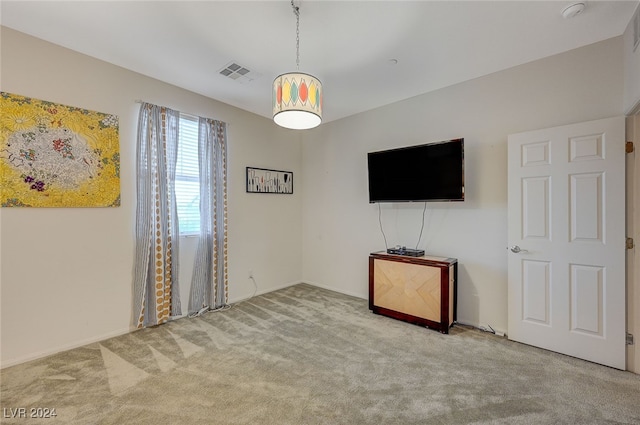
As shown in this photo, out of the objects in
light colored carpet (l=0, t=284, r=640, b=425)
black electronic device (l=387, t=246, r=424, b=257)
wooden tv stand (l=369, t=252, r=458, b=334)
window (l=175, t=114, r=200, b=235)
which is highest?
window (l=175, t=114, r=200, b=235)

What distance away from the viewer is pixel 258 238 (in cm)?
422

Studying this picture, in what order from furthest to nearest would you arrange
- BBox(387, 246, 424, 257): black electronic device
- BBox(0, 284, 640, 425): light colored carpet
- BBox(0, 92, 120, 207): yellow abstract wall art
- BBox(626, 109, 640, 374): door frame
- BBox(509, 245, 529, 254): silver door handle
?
BBox(387, 246, 424, 257): black electronic device → BBox(509, 245, 529, 254): silver door handle → BBox(0, 92, 120, 207): yellow abstract wall art → BBox(626, 109, 640, 374): door frame → BBox(0, 284, 640, 425): light colored carpet

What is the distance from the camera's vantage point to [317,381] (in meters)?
2.08

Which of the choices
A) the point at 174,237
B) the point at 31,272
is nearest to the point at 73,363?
the point at 31,272

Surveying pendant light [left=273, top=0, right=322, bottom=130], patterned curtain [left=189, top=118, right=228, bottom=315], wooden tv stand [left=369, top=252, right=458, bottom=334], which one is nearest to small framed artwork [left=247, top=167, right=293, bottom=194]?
patterned curtain [left=189, top=118, right=228, bottom=315]

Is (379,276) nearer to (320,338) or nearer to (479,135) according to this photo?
(320,338)

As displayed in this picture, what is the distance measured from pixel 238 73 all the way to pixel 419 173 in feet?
7.73

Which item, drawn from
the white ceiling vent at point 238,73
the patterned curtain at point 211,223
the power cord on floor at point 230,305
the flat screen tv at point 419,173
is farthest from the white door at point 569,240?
the patterned curtain at point 211,223

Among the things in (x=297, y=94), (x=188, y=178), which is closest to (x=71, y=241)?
(x=188, y=178)

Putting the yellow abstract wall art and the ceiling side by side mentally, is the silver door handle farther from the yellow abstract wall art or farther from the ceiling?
the yellow abstract wall art

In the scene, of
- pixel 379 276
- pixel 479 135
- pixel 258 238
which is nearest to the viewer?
pixel 479 135

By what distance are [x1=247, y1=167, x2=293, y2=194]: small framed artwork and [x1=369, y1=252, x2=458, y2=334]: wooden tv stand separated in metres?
1.98

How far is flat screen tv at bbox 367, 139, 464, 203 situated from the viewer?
2912 mm

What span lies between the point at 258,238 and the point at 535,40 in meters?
3.94
